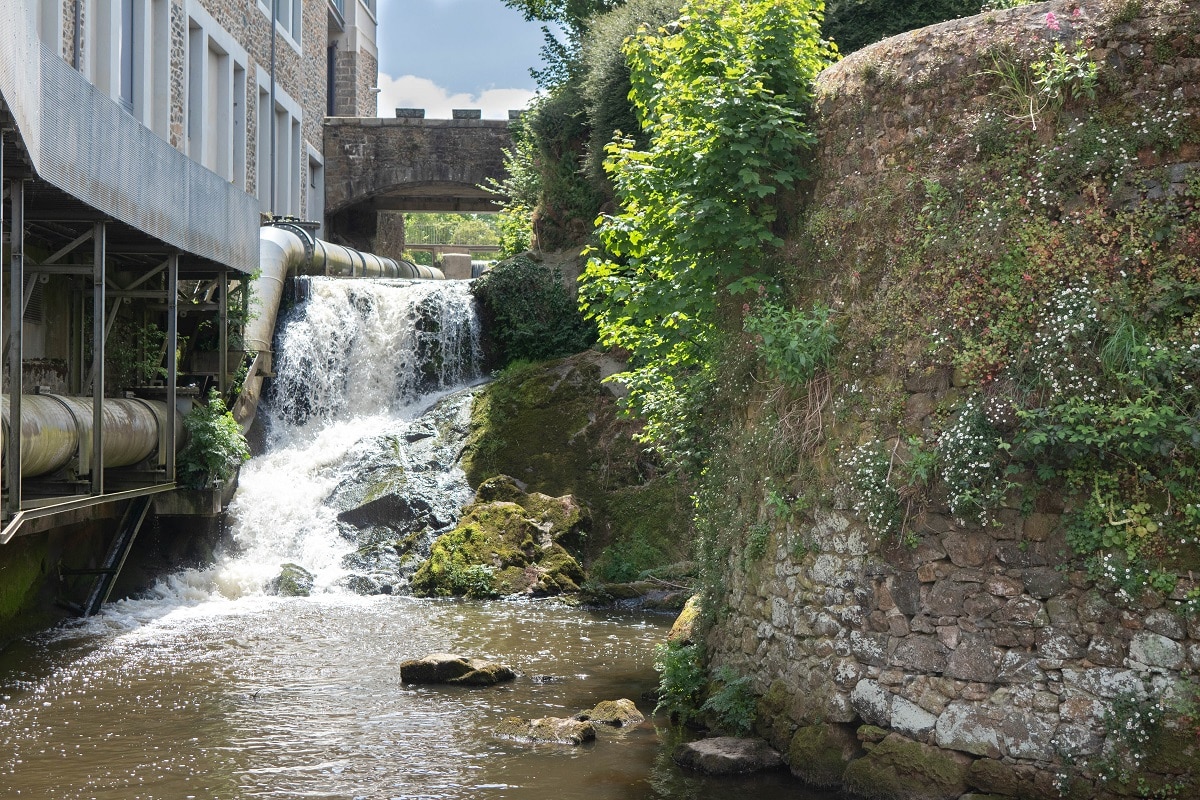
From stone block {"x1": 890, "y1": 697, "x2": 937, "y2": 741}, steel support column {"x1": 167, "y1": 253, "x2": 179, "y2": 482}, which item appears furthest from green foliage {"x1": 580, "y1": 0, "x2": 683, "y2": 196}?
stone block {"x1": 890, "y1": 697, "x2": 937, "y2": 741}

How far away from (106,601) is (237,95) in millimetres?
13299

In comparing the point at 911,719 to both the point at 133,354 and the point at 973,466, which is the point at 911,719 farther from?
the point at 133,354

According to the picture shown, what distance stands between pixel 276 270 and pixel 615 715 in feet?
42.7

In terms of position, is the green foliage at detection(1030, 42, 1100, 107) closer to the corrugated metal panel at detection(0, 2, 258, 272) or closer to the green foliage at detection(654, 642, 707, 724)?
the green foliage at detection(654, 642, 707, 724)

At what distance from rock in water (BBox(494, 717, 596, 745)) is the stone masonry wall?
45.9 inches

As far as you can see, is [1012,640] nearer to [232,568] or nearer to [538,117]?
[232,568]

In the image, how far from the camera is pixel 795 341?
7172 millimetres

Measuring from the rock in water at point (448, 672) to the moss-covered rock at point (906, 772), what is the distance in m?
3.59

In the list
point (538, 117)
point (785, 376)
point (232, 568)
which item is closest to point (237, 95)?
point (538, 117)

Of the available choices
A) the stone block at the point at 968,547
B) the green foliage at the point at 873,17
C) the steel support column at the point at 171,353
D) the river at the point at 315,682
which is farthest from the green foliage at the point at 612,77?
the stone block at the point at 968,547

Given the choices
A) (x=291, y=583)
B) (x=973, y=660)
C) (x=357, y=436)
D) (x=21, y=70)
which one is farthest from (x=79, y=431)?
(x=973, y=660)

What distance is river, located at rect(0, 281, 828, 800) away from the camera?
6777 mm

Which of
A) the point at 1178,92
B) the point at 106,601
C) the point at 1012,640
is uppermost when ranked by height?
the point at 1178,92

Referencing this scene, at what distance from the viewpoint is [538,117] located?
23.4 metres
